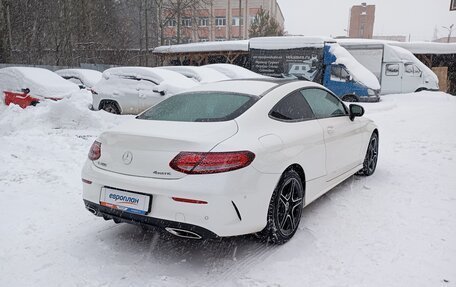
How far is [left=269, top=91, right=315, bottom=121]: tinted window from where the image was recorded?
3443 millimetres

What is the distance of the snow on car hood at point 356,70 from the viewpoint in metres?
16.4

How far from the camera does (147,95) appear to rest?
10.2 metres

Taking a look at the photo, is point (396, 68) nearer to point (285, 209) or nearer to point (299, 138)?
point (299, 138)

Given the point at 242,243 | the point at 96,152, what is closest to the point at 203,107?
the point at 96,152

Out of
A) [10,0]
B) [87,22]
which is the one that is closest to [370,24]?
[87,22]

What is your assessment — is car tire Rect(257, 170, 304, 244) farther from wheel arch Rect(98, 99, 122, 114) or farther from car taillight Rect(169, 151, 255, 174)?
wheel arch Rect(98, 99, 122, 114)

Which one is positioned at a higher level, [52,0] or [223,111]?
[52,0]

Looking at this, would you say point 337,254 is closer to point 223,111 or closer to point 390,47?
point 223,111

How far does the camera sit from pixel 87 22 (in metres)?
28.9

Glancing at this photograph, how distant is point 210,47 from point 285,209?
22064 millimetres

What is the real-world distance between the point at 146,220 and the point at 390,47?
1950 cm

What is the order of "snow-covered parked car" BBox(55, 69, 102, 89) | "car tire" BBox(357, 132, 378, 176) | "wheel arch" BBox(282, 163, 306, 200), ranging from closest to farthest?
"wheel arch" BBox(282, 163, 306, 200), "car tire" BBox(357, 132, 378, 176), "snow-covered parked car" BBox(55, 69, 102, 89)

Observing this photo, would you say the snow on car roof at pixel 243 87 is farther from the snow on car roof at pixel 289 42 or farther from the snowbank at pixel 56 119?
the snow on car roof at pixel 289 42

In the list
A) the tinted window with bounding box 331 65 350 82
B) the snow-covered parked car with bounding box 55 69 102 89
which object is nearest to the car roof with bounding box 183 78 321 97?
the snow-covered parked car with bounding box 55 69 102 89
